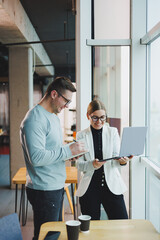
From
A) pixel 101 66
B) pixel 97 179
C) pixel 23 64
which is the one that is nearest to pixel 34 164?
pixel 97 179

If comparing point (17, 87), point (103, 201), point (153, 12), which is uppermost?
point (153, 12)

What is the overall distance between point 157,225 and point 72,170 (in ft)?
5.08

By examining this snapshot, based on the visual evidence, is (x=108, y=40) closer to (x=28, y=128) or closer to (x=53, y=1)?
(x=28, y=128)

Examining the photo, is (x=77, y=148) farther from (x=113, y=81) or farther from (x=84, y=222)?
(x=113, y=81)

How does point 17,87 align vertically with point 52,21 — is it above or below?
below

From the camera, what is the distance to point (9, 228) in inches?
61.5

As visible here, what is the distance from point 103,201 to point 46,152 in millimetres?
730

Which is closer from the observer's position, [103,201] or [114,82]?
[103,201]

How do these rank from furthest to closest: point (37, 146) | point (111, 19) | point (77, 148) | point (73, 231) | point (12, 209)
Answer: point (12, 209), point (111, 19), point (77, 148), point (37, 146), point (73, 231)

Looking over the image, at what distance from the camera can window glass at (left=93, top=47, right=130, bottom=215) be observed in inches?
120

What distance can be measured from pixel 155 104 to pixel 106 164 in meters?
0.79

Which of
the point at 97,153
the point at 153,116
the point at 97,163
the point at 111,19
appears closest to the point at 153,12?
the point at 111,19

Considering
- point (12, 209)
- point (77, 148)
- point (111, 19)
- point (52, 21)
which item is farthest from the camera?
point (52, 21)

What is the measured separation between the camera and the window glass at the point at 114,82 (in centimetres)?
304
